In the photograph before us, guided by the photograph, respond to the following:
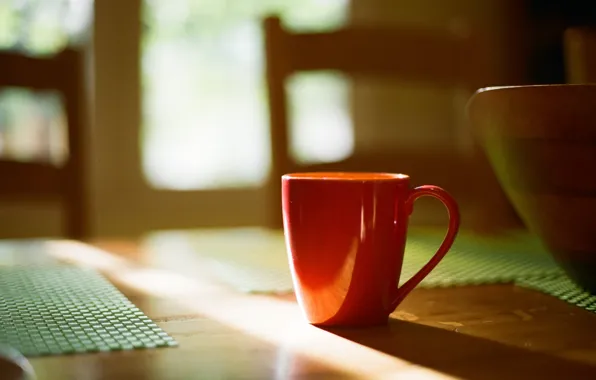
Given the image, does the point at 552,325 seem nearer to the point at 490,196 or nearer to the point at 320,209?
the point at 320,209

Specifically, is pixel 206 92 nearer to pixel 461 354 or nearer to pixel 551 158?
pixel 551 158

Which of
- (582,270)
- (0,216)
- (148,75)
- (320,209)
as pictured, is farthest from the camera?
(148,75)

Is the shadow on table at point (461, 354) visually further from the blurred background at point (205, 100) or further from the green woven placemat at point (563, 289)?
the blurred background at point (205, 100)

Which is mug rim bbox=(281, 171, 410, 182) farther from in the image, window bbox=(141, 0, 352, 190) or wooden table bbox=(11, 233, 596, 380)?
window bbox=(141, 0, 352, 190)

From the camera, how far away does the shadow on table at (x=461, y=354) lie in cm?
45

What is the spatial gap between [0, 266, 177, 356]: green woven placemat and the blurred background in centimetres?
153

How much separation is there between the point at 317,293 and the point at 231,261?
33cm

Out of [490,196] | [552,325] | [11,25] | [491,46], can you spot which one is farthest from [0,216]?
[552,325]

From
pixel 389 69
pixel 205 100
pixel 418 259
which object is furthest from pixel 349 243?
pixel 205 100

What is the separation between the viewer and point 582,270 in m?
0.65

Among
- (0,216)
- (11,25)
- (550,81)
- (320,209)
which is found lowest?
(0,216)

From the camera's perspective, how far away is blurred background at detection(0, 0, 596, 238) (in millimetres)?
2342

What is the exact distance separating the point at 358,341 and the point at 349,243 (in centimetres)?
7

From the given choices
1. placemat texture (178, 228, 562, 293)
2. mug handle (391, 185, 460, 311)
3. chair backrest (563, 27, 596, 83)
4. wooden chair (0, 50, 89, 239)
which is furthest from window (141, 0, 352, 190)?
mug handle (391, 185, 460, 311)
